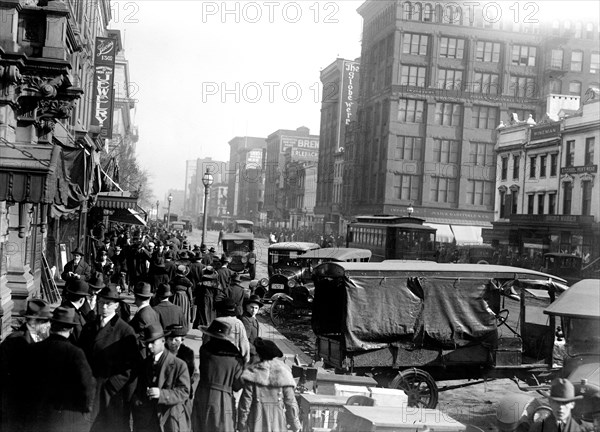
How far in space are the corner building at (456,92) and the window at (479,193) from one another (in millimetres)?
107

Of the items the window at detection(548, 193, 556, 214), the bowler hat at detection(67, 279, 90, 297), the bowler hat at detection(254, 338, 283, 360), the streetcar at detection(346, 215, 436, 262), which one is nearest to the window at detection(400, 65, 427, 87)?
the window at detection(548, 193, 556, 214)

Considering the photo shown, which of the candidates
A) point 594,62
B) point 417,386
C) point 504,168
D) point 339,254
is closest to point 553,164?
point 504,168

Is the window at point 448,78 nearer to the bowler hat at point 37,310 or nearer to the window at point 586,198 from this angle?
the window at point 586,198

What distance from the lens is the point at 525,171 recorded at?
178 ft

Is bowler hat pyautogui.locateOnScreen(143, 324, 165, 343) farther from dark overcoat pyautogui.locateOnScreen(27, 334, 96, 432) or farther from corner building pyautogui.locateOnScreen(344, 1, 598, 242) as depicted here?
corner building pyautogui.locateOnScreen(344, 1, 598, 242)

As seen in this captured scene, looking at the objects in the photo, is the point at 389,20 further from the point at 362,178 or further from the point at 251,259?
the point at 251,259

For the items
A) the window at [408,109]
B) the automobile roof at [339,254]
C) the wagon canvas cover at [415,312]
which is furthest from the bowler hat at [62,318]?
the window at [408,109]

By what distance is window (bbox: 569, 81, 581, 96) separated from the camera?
239 ft

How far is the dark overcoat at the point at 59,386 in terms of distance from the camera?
621 centimetres

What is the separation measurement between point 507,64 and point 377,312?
6790 cm

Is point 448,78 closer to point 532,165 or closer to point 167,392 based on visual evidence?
point 532,165

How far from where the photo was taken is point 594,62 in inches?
2884

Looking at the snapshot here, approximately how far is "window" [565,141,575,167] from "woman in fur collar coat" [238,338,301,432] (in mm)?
45413

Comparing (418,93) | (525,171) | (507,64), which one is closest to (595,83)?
(507,64)
